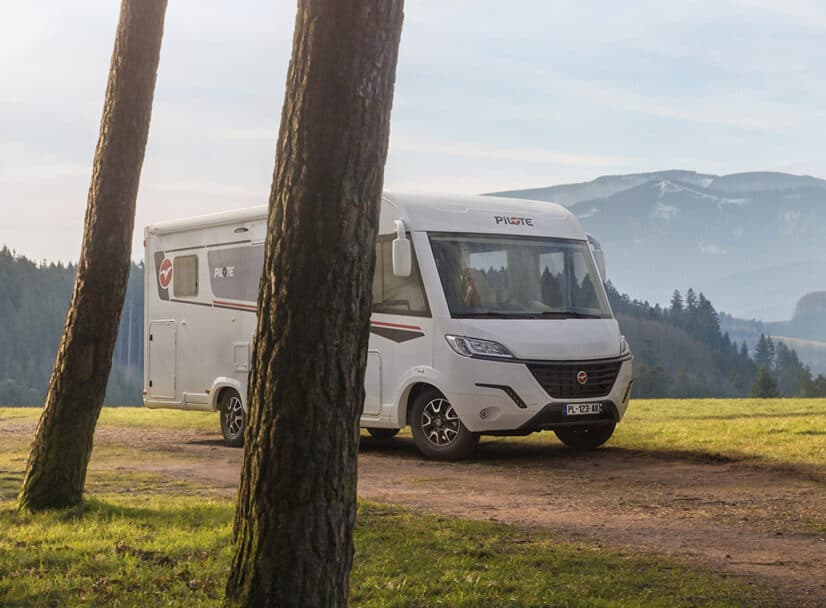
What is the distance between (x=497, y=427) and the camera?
1253 centimetres

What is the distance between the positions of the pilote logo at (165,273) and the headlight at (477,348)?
17.8ft

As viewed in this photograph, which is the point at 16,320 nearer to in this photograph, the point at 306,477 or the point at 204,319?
the point at 204,319

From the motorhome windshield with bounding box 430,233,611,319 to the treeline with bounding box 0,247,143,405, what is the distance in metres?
144

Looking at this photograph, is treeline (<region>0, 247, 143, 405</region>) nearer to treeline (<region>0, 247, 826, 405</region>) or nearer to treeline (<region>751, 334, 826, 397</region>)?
treeline (<region>0, 247, 826, 405</region>)

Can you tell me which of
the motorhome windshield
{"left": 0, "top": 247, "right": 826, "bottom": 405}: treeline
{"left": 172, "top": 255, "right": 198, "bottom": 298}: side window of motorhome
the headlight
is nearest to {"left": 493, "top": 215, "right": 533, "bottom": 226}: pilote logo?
the motorhome windshield

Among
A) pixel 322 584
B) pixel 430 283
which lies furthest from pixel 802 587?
pixel 430 283

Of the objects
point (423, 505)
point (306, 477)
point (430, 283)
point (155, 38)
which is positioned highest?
point (155, 38)

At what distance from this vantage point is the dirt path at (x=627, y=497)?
25.0 feet

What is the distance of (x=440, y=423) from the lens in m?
13.0

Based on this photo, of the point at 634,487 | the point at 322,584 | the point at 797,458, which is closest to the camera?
the point at 322,584

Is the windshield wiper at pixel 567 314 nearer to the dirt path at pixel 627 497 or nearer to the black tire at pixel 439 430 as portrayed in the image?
the black tire at pixel 439 430

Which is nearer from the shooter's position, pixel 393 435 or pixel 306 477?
pixel 306 477

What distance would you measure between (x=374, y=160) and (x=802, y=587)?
3561mm

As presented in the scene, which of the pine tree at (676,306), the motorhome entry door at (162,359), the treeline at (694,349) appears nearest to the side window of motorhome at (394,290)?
the motorhome entry door at (162,359)
